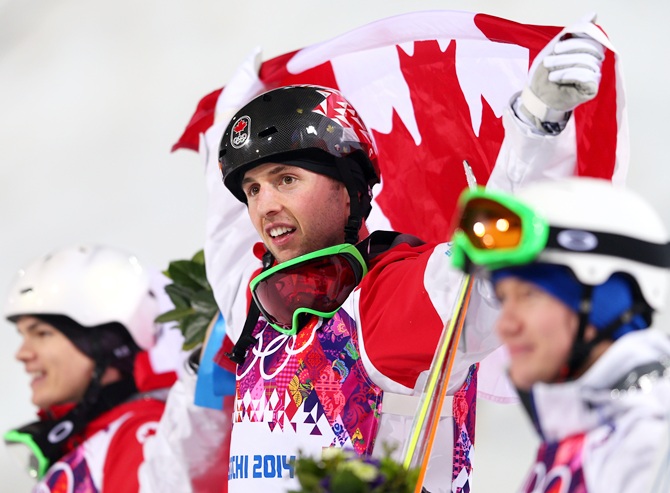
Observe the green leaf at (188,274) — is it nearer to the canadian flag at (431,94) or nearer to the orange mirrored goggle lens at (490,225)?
the canadian flag at (431,94)

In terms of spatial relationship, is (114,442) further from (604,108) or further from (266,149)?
(604,108)

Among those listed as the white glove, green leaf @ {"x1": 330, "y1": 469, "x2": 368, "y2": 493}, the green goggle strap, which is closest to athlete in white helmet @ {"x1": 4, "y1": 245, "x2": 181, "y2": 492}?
the green goggle strap

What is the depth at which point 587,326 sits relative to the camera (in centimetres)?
141

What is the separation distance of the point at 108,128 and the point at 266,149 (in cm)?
319

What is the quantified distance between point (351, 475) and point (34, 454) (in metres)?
2.35

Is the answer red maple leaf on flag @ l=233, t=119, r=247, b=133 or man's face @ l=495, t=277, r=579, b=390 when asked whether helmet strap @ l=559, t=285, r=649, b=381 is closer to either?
man's face @ l=495, t=277, r=579, b=390

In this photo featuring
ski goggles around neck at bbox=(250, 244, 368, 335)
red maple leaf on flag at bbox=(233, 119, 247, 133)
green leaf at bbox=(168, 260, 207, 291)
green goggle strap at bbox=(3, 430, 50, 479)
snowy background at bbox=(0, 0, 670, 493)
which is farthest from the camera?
snowy background at bbox=(0, 0, 670, 493)

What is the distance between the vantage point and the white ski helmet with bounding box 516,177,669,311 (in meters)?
1.41

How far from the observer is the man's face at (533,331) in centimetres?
142

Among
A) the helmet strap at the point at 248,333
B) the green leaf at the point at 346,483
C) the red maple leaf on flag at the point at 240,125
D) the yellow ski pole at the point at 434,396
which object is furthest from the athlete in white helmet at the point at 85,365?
the green leaf at the point at 346,483

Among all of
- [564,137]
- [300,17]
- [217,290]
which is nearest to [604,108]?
[564,137]

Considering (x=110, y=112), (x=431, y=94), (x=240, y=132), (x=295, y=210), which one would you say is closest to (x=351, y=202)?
(x=295, y=210)

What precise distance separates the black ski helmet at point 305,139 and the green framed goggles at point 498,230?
1.00 metres

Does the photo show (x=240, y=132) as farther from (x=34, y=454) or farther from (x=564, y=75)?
(x=34, y=454)
